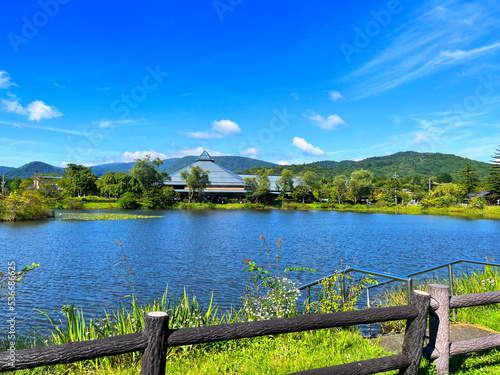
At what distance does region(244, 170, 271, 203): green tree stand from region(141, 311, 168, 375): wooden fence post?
57.4m

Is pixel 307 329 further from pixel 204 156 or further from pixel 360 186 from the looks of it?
pixel 204 156

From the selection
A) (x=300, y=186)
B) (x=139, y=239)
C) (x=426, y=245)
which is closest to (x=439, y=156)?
(x=300, y=186)

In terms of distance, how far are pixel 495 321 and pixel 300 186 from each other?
185 ft

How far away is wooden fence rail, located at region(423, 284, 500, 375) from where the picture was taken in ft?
9.28

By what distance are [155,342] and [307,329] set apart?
1062 millimetres

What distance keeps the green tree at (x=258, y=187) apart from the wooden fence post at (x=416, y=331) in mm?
56727

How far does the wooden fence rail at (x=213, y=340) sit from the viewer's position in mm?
1954

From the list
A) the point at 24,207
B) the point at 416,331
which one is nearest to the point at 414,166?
the point at 24,207

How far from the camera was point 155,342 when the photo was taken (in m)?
2.15

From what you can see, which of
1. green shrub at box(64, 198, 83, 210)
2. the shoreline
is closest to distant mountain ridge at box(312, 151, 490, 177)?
the shoreline

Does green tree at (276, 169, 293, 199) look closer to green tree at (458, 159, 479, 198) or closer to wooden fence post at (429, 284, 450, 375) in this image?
green tree at (458, 159, 479, 198)

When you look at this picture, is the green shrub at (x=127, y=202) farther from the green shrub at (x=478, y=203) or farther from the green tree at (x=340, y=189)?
the green shrub at (x=478, y=203)

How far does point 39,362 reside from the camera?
1.93 metres

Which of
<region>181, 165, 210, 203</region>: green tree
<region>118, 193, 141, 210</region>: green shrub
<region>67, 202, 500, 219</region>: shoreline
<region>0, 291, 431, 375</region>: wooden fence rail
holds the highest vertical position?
<region>181, 165, 210, 203</region>: green tree
